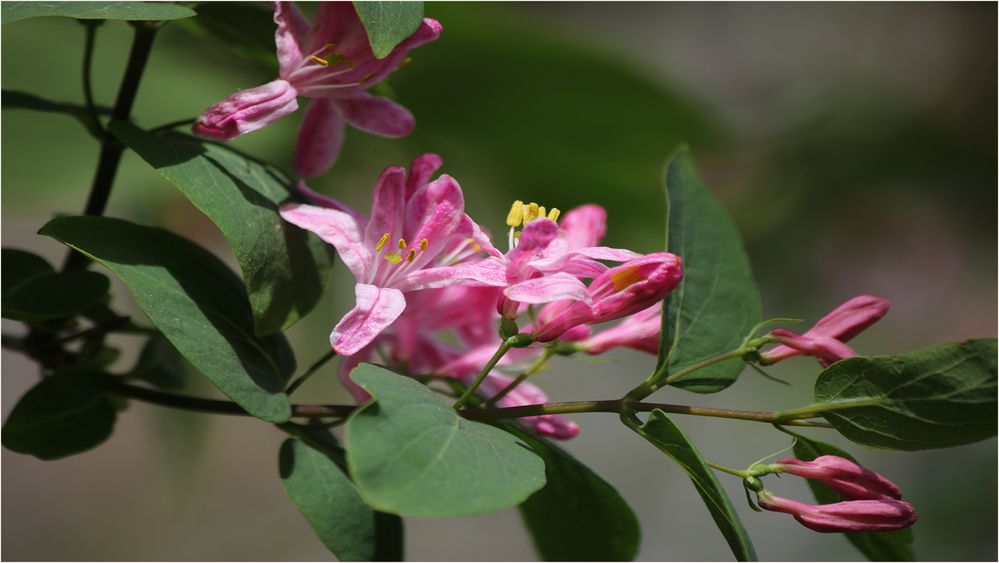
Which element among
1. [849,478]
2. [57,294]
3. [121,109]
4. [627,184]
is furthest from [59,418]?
[627,184]

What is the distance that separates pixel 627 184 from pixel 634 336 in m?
0.73

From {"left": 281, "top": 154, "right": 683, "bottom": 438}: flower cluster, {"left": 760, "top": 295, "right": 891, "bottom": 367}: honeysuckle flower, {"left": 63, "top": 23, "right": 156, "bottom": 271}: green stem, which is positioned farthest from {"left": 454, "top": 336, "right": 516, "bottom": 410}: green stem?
{"left": 63, "top": 23, "right": 156, "bottom": 271}: green stem

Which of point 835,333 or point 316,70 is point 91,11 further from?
point 835,333

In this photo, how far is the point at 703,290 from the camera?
58 cm

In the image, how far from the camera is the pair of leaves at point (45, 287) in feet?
1.83

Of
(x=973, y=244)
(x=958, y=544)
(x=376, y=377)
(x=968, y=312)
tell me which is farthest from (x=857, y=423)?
(x=968, y=312)

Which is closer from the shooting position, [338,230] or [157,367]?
[338,230]

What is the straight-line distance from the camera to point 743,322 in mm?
569

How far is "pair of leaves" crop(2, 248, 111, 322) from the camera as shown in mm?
557

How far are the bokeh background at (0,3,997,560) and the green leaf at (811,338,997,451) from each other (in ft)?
1.25

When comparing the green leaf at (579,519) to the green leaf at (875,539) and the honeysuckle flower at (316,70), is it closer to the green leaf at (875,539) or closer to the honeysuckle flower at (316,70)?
the green leaf at (875,539)

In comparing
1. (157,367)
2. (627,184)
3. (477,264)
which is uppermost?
(477,264)

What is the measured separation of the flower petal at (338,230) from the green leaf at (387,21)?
0.09m

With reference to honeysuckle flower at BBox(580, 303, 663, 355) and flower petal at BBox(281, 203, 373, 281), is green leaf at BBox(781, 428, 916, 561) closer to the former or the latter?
honeysuckle flower at BBox(580, 303, 663, 355)
